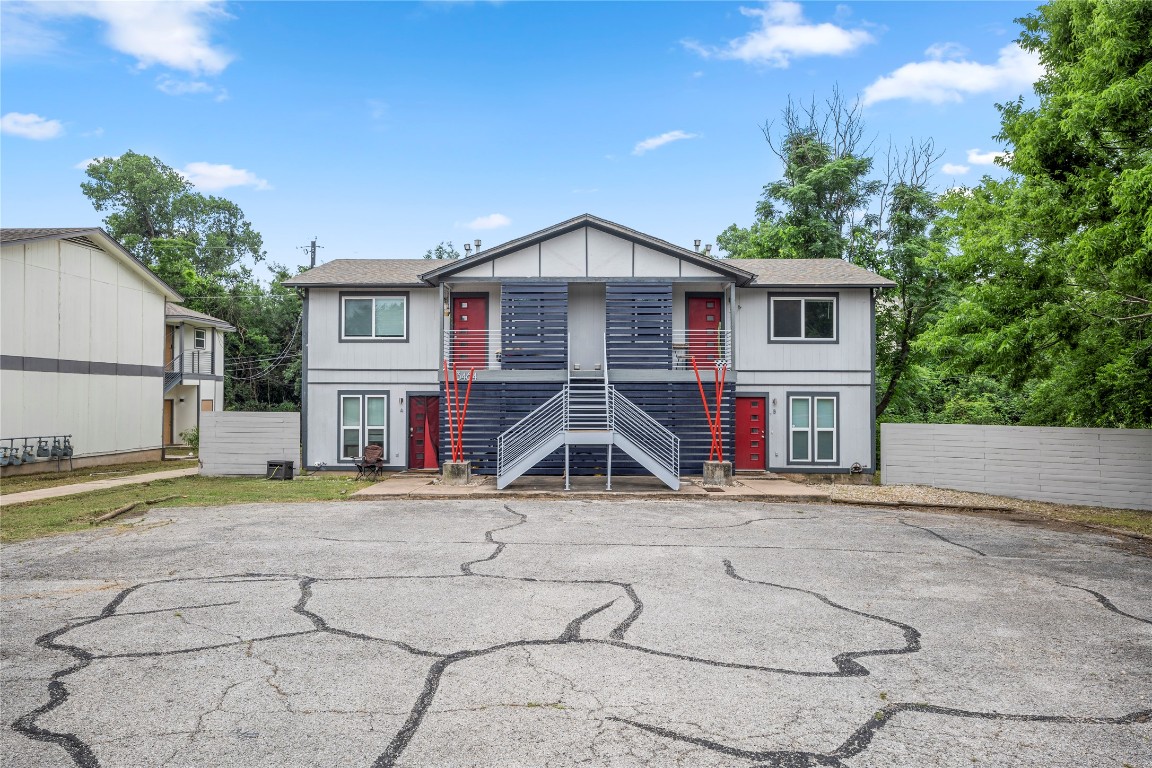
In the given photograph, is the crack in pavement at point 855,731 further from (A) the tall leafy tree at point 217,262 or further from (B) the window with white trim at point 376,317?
(A) the tall leafy tree at point 217,262

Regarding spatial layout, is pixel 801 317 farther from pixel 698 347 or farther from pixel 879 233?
pixel 879 233

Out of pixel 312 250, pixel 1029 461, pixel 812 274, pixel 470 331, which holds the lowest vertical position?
pixel 1029 461

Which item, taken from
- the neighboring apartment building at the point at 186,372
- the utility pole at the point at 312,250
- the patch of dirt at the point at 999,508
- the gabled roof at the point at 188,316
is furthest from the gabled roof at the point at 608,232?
the utility pole at the point at 312,250

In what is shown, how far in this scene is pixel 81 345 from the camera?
22266mm

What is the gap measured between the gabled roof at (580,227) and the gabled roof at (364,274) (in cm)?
127

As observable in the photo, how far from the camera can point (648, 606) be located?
6879mm

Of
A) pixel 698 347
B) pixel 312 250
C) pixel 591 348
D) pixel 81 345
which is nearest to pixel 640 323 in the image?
pixel 591 348

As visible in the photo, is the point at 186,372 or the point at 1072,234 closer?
the point at 1072,234

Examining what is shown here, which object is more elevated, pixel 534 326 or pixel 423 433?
pixel 534 326

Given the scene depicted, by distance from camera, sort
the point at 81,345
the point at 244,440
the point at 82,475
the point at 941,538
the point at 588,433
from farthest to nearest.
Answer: the point at 81,345 < the point at 82,475 < the point at 244,440 < the point at 588,433 < the point at 941,538

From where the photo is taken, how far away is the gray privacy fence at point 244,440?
771 inches

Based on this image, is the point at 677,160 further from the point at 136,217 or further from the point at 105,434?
the point at 136,217

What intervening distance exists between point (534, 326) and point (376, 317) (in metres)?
4.76

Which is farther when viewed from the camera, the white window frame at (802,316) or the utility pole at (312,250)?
the utility pole at (312,250)
